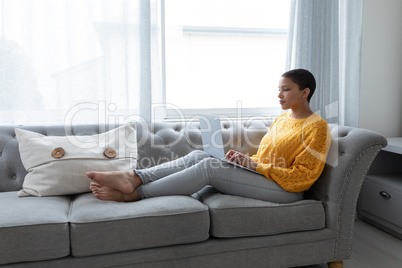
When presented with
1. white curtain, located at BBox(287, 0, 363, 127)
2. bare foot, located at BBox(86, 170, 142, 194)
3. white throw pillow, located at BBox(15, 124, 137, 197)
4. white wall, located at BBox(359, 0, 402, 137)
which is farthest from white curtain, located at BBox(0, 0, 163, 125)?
white wall, located at BBox(359, 0, 402, 137)

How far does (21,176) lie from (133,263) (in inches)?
38.2

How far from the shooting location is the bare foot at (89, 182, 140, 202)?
6.43 feet

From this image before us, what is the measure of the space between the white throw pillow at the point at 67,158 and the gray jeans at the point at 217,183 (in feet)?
0.99

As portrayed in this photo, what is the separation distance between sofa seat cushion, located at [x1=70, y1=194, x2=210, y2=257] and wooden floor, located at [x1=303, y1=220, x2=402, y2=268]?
2.97ft

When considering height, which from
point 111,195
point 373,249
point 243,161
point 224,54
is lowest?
point 373,249

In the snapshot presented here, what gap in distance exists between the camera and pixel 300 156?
2.06m

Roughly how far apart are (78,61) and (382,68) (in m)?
2.53

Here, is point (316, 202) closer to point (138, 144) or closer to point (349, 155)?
point (349, 155)

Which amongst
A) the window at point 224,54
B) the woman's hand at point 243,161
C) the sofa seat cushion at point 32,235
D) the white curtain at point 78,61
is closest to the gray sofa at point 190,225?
the sofa seat cushion at point 32,235

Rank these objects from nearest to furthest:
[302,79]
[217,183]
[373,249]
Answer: [217,183] < [302,79] < [373,249]

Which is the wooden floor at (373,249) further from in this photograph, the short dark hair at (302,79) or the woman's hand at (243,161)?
the short dark hair at (302,79)

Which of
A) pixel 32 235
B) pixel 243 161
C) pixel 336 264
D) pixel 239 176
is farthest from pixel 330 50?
pixel 32 235

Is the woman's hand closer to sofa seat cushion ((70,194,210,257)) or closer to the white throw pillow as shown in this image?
sofa seat cushion ((70,194,210,257))

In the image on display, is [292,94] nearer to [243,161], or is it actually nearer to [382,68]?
[243,161]
